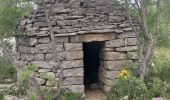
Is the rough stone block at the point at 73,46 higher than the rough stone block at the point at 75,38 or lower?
lower

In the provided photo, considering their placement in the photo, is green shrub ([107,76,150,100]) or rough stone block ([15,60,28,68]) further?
rough stone block ([15,60,28,68])

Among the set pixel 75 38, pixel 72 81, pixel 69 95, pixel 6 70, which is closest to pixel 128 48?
pixel 75 38

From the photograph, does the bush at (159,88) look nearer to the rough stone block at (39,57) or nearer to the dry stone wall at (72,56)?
the dry stone wall at (72,56)

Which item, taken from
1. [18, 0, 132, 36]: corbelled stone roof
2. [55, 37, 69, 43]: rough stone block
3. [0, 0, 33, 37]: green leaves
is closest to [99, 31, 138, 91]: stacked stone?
[18, 0, 132, 36]: corbelled stone roof

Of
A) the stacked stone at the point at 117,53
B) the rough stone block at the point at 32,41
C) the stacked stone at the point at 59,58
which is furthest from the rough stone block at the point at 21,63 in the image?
the stacked stone at the point at 117,53

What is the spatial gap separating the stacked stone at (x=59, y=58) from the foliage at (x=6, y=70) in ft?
6.64

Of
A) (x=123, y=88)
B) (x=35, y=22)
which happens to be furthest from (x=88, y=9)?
(x=123, y=88)

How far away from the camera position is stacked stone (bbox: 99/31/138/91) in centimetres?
970

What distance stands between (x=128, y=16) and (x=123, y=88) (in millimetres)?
1877

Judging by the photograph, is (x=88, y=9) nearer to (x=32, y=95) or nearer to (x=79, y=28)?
(x=79, y=28)

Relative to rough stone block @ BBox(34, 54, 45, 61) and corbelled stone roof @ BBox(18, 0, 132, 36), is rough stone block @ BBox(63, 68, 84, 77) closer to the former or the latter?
rough stone block @ BBox(34, 54, 45, 61)

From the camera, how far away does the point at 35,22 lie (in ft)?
30.8

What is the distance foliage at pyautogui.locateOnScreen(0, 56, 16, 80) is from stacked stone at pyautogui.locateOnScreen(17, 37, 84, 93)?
79.7 inches

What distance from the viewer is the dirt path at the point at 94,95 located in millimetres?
9797
